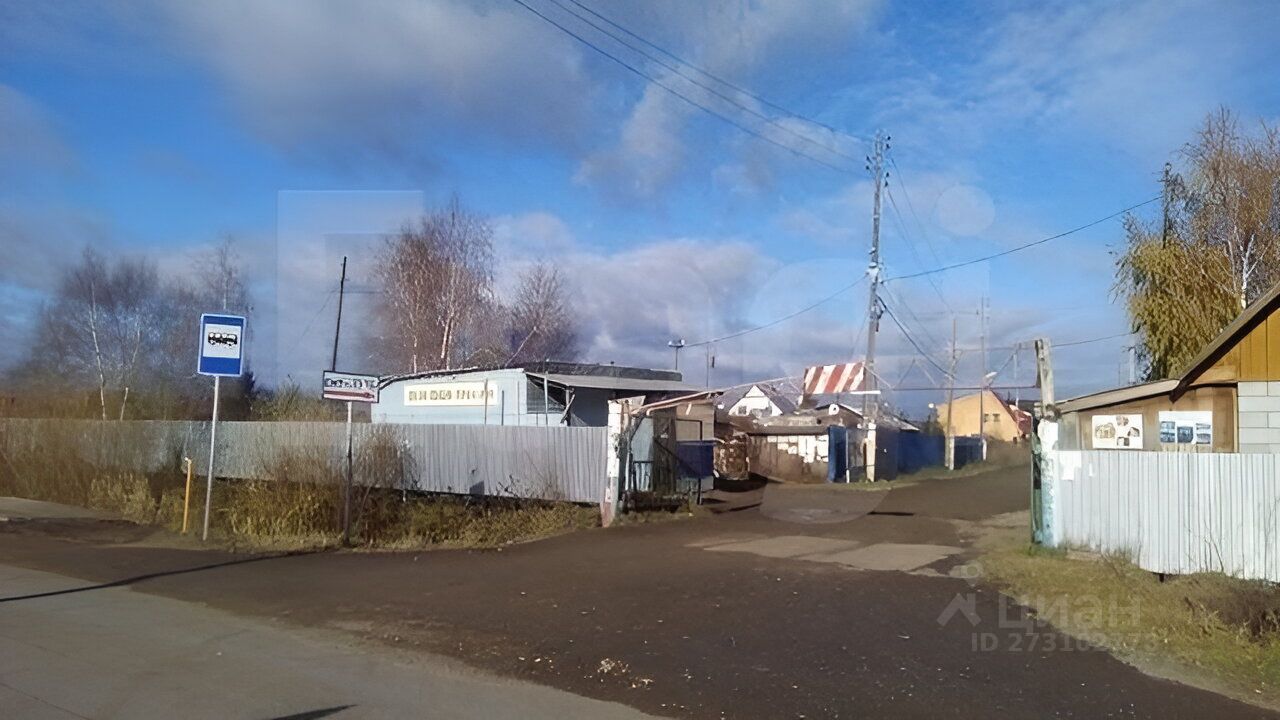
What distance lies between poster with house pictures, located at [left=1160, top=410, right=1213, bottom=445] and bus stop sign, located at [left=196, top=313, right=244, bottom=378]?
13.5 m

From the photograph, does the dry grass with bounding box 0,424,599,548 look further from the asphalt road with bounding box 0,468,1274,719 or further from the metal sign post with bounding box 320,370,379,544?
the asphalt road with bounding box 0,468,1274,719

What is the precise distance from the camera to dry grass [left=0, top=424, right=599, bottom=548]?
16078 millimetres

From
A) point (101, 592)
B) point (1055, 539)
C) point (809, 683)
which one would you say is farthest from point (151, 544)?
point (1055, 539)

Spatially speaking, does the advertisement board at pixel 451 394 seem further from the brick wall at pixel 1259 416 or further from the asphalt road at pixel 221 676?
the brick wall at pixel 1259 416

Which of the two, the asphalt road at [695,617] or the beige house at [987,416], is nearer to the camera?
the asphalt road at [695,617]

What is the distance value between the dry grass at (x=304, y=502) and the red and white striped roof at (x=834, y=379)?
7168 millimetres

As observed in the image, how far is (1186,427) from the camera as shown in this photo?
13.7m

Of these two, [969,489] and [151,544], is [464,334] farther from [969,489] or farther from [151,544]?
[151,544]

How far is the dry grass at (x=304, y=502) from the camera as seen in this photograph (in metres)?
16.1

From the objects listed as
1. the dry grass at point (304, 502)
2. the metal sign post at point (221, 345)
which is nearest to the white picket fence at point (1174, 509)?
the dry grass at point (304, 502)

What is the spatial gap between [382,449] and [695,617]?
34.2ft

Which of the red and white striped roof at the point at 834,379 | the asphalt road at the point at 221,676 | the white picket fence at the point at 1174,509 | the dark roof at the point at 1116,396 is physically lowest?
the asphalt road at the point at 221,676

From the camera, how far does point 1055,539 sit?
1352 centimetres

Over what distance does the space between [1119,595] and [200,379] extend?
31919mm
